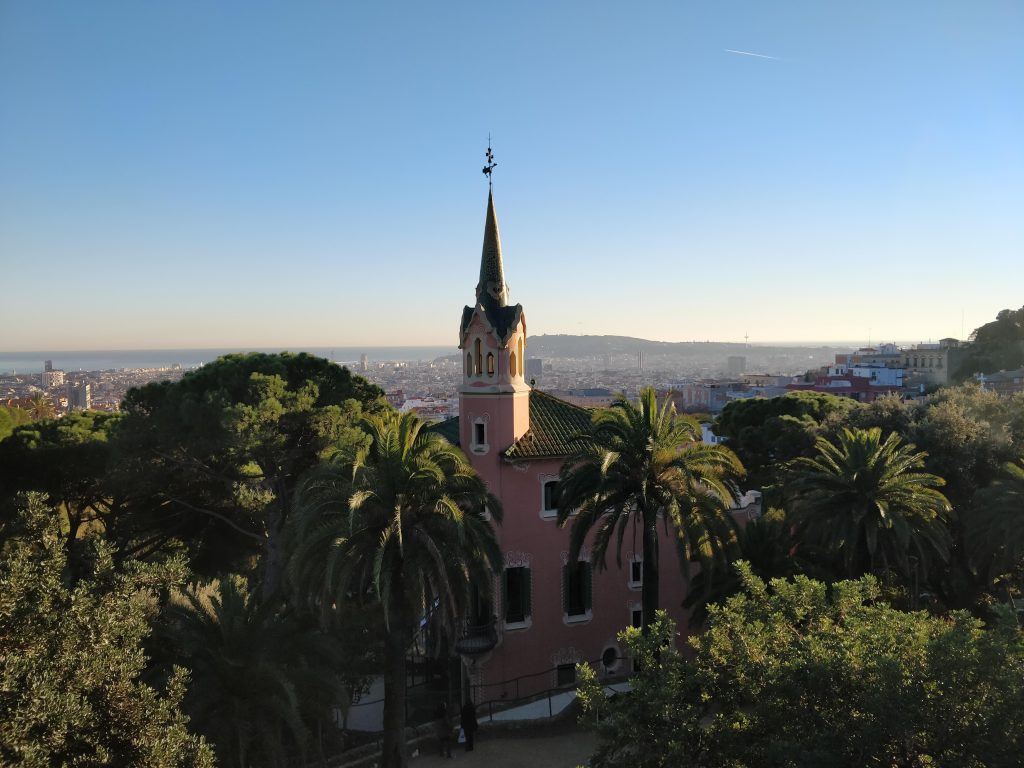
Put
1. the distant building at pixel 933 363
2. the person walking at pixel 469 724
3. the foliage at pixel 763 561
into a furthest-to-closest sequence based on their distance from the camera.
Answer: the distant building at pixel 933 363
the foliage at pixel 763 561
the person walking at pixel 469 724

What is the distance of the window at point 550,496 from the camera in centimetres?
2102

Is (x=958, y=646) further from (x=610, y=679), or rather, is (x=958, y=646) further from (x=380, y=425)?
(x=610, y=679)

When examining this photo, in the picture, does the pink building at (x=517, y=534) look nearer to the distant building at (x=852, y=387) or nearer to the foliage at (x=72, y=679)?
the foliage at (x=72, y=679)

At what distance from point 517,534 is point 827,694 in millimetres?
13161

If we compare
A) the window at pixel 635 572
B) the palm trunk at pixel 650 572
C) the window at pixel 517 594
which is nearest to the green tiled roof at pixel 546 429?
the window at pixel 517 594

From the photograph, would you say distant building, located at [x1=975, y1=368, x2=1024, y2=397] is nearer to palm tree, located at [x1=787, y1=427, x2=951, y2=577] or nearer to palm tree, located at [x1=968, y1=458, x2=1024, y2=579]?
palm tree, located at [x1=968, y1=458, x2=1024, y2=579]

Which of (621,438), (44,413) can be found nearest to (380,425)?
(621,438)

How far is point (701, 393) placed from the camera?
12312cm

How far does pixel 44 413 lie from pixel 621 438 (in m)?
47.2

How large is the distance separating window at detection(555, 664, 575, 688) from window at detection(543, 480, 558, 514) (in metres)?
4.81

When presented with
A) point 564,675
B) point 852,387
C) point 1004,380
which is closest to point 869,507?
point 564,675

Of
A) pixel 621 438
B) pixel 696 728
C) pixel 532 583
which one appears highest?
pixel 621 438

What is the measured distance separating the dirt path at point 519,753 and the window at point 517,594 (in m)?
4.21

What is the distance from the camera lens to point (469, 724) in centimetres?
1630
